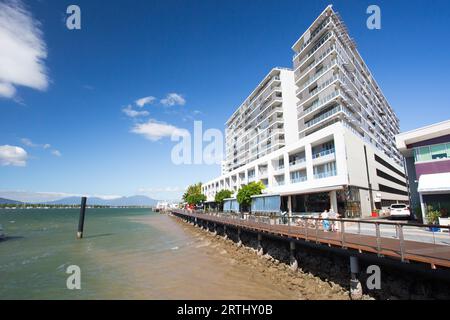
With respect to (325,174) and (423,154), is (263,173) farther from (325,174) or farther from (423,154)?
(423,154)

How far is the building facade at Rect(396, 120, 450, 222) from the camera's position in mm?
16891

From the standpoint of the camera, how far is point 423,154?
1920 cm

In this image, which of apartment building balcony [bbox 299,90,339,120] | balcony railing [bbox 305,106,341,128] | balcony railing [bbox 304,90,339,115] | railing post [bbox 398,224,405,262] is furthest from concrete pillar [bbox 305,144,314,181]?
railing post [bbox 398,224,405,262]

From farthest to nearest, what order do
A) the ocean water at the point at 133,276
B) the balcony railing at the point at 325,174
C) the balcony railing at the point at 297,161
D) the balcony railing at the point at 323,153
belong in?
the balcony railing at the point at 297,161 < the balcony railing at the point at 323,153 < the balcony railing at the point at 325,174 < the ocean water at the point at 133,276

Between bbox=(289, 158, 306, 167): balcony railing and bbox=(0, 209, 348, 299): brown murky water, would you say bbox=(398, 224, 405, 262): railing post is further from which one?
bbox=(289, 158, 306, 167): balcony railing

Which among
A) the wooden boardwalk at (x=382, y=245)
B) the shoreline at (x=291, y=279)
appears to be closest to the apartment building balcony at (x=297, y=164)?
the shoreline at (x=291, y=279)

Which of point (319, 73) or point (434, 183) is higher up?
point (319, 73)

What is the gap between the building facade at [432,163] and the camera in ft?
55.4

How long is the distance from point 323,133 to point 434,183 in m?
15.8

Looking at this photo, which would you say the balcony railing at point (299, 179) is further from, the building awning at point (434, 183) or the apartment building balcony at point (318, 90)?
the building awning at point (434, 183)

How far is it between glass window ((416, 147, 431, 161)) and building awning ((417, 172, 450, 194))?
1.46 meters

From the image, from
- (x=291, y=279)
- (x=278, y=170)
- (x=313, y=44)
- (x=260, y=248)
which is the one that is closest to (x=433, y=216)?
(x=291, y=279)

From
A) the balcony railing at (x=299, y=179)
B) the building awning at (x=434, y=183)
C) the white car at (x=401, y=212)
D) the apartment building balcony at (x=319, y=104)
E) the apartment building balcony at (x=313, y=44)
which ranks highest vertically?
the apartment building balcony at (x=313, y=44)

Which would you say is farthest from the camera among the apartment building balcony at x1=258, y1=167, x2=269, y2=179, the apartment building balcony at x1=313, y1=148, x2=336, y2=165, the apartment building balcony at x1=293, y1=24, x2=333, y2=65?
the apartment building balcony at x1=258, y1=167, x2=269, y2=179
